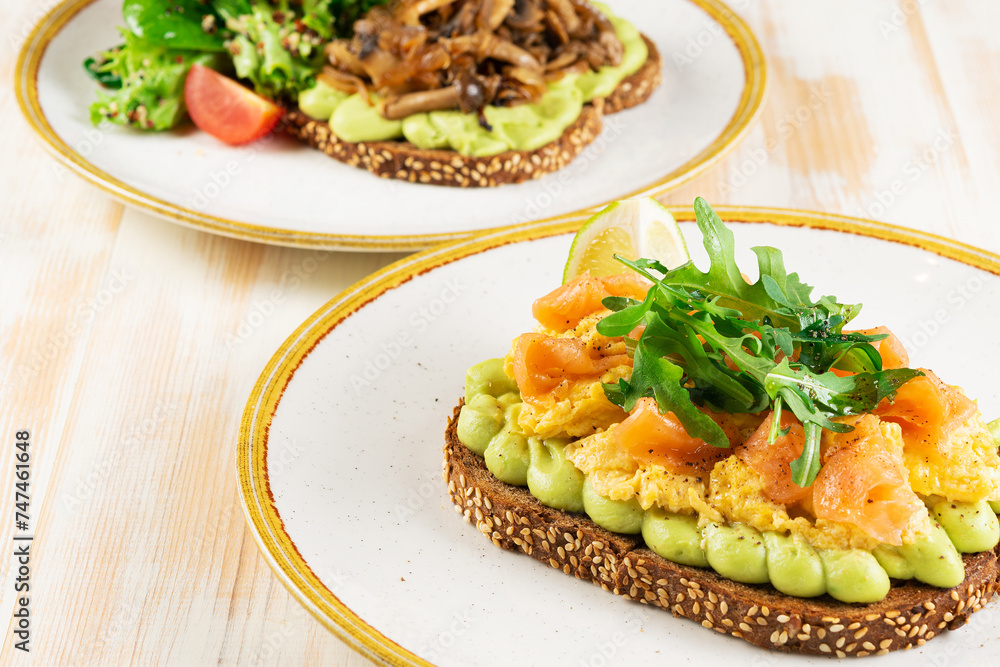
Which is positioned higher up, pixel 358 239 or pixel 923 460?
pixel 923 460

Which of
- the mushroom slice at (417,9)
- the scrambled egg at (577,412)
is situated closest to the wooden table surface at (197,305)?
the scrambled egg at (577,412)

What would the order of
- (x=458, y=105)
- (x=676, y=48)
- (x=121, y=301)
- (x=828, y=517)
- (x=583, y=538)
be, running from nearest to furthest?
1. (x=828, y=517)
2. (x=583, y=538)
3. (x=121, y=301)
4. (x=458, y=105)
5. (x=676, y=48)

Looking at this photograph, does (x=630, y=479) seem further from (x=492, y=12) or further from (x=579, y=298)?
(x=492, y=12)

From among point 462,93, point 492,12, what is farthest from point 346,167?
point 492,12

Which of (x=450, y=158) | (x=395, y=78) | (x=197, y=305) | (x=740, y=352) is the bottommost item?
(x=197, y=305)

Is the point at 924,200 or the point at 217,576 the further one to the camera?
the point at 924,200

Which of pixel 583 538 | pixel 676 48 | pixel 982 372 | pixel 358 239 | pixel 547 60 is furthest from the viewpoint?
pixel 676 48

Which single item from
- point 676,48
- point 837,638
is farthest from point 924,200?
point 837,638

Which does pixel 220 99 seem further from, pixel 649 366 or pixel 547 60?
pixel 649 366
